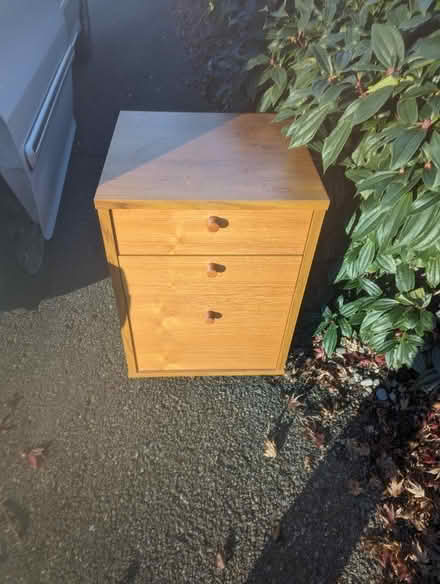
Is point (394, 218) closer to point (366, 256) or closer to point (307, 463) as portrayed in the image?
point (366, 256)

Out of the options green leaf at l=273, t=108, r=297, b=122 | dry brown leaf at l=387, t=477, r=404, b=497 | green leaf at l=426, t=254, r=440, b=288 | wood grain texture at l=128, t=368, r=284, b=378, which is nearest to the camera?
green leaf at l=426, t=254, r=440, b=288

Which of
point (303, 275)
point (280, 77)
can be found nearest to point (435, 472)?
point (303, 275)

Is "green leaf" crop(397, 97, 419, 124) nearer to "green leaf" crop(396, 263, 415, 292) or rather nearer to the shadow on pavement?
"green leaf" crop(396, 263, 415, 292)

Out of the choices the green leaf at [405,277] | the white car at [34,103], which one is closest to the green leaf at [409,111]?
the green leaf at [405,277]

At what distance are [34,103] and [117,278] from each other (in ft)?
3.49

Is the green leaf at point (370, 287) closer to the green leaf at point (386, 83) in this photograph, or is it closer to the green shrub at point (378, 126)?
the green shrub at point (378, 126)

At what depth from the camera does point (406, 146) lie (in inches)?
42.8

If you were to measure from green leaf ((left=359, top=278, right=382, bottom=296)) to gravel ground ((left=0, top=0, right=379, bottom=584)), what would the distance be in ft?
1.66

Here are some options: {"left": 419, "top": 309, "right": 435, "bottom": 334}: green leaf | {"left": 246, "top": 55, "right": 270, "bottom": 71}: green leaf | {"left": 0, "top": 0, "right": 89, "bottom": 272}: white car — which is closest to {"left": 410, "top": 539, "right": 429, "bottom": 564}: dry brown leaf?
{"left": 419, "top": 309, "right": 435, "bottom": 334}: green leaf

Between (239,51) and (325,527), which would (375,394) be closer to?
(325,527)

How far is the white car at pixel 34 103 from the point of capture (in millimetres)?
1690

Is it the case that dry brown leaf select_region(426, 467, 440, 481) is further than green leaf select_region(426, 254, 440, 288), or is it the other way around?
dry brown leaf select_region(426, 467, 440, 481)

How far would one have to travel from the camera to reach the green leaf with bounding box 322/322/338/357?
1.83m

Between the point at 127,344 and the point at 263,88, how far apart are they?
1.22 m
